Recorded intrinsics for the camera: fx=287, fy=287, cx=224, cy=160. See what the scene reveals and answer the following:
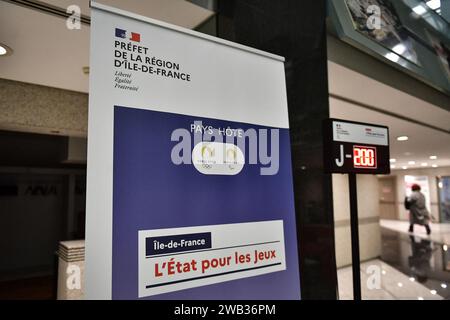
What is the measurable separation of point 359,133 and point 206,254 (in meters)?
1.10

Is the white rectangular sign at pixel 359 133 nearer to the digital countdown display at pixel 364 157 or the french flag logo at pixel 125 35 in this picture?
the digital countdown display at pixel 364 157

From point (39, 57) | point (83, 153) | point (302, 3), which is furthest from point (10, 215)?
point (302, 3)

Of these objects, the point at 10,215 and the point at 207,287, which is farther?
the point at 10,215

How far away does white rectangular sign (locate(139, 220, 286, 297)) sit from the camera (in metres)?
1.19

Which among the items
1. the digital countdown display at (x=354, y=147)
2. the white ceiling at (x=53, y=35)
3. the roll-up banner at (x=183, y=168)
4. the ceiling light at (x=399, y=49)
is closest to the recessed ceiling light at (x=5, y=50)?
the white ceiling at (x=53, y=35)

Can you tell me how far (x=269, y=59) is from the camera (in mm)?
Result: 1700

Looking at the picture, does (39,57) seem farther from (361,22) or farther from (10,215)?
(10,215)

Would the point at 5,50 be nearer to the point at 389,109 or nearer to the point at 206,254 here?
the point at 206,254

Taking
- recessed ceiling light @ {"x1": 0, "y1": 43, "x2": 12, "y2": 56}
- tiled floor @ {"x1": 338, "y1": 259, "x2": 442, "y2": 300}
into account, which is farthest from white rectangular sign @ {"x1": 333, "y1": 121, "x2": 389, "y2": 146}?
tiled floor @ {"x1": 338, "y1": 259, "x2": 442, "y2": 300}

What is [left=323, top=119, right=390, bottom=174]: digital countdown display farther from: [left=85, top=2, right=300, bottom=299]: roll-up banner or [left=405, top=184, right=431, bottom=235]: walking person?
[left=405, top=184, right=431, bottom=235]: walking person

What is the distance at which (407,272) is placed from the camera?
459 centimetres

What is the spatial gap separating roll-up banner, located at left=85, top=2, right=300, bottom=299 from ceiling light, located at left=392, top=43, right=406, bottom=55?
1902 millimetres

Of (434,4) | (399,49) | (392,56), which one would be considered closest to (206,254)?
(392,56)

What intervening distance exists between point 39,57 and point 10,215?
436 cm
